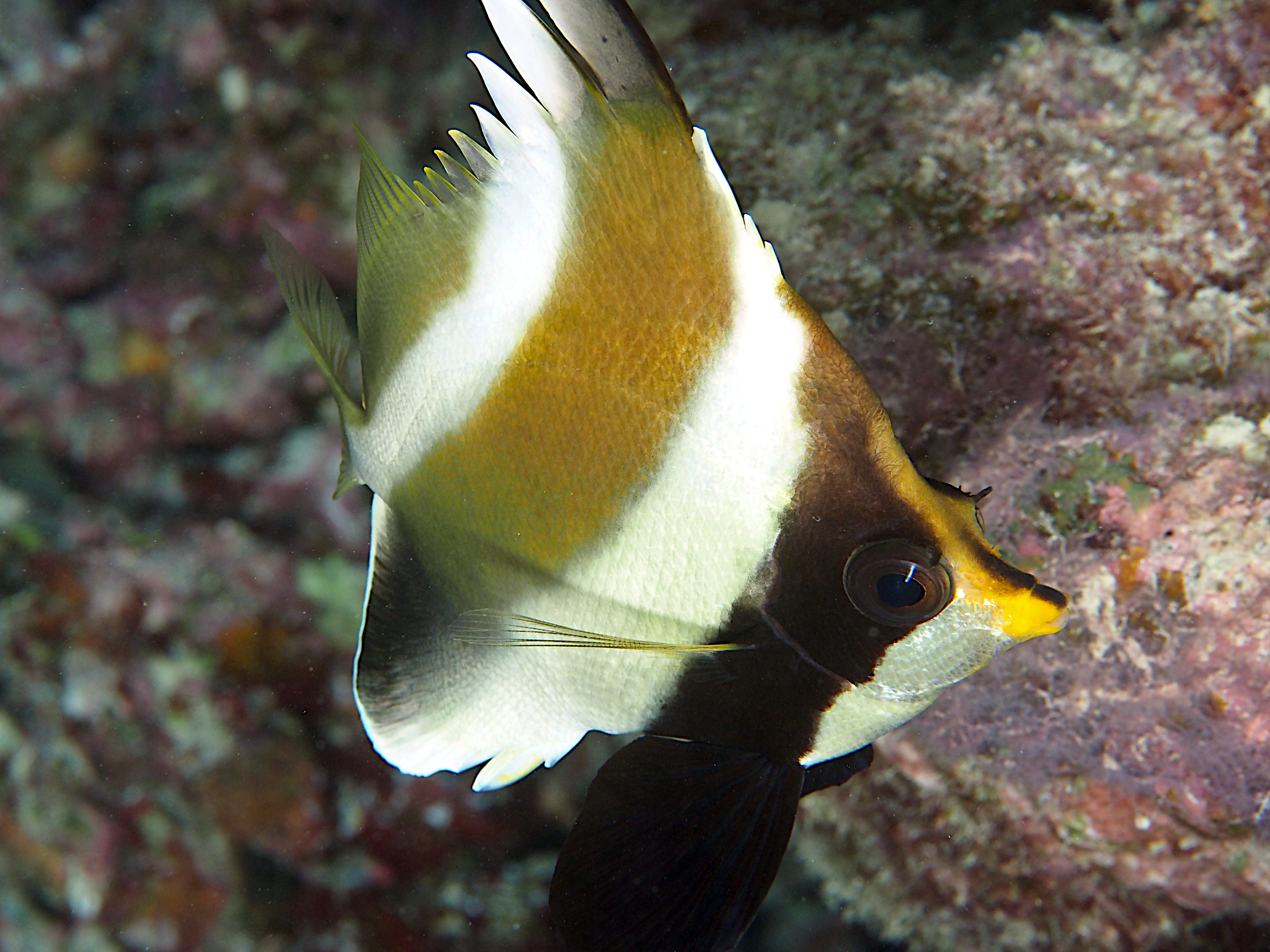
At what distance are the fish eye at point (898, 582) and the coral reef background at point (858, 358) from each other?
891 millimetres

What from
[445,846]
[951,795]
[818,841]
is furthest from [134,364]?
[951,795]

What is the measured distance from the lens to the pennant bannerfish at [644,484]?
1.03m

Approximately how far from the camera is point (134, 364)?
283 centimetres

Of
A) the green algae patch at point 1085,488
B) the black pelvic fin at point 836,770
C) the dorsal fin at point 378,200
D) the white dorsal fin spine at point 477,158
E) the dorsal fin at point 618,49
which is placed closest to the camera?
the dorsal fin at point 618,49

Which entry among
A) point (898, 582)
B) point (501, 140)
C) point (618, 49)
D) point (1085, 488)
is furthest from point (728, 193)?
point (1085, 488)

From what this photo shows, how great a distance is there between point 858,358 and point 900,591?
101 cm

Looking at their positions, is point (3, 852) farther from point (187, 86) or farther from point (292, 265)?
point (187, 86)

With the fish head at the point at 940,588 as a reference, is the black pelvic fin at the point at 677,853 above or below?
below

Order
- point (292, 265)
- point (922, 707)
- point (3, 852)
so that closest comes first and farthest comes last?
point (922, 707) < point (292, 265) < point (3, 852)

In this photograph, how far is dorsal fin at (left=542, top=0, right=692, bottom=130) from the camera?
97 cm

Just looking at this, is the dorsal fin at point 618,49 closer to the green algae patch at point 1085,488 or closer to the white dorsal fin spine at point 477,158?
the white dorsal fin spine at point 477,158

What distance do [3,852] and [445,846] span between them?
1528 mm

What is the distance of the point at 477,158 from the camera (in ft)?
3.65

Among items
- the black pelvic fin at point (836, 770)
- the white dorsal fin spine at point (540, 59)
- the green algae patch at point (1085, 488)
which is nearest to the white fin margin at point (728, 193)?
the white dorsal fin spine at point (540, 59)
